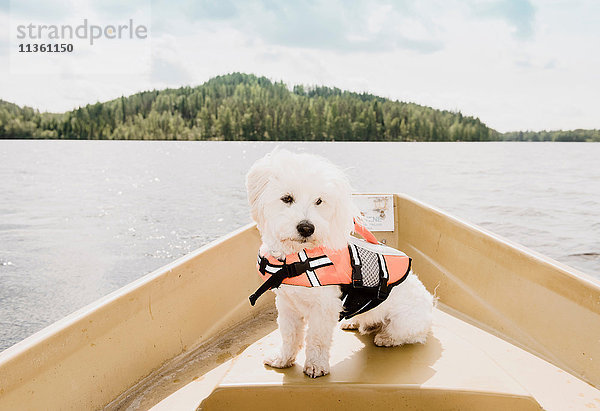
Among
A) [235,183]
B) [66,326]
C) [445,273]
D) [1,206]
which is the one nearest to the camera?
[66,326]

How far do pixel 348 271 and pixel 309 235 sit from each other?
435 mm

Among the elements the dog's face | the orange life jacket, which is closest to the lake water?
the dog's face

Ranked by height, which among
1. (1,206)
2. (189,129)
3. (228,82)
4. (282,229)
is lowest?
(1,206)

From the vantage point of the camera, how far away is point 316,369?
210 cm

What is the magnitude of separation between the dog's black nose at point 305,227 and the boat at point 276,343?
751 mm

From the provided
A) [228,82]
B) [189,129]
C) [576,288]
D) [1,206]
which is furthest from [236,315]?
[228,82]

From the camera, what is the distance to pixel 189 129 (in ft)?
201

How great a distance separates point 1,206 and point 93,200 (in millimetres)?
2936

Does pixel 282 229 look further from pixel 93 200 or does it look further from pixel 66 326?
pixel 93 200

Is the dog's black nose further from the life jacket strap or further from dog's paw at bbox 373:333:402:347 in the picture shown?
dog's paw at bbox 373:333:402:347

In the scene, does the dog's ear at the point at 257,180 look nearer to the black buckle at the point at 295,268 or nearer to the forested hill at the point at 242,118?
the black buckle at the point at 295,268

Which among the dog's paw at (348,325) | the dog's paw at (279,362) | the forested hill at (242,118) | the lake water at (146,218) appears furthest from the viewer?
the forested hill at (242,118)

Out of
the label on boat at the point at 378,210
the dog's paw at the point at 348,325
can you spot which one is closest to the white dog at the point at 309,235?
the dog's paw at the point at 348,325

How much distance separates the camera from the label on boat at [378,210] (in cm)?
426
